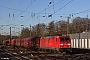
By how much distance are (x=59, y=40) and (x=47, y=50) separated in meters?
7.14

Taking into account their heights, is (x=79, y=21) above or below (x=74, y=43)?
above

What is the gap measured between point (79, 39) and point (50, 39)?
18.7m

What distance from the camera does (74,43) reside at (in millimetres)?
56938

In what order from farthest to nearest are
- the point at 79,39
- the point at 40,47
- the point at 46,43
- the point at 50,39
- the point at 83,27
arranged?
the point at 83,27, the point at 79,39, the point at 40,47, the point at 46,43, the point at 50,39

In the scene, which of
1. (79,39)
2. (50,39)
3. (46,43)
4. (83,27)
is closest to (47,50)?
(46,43)

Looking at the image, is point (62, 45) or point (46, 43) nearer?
point (62, 45)

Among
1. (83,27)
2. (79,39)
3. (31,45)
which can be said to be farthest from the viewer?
(83,27)

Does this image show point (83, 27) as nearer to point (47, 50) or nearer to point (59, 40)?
point (47, 50)

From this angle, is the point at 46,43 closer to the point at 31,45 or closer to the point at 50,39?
the point at 50,39

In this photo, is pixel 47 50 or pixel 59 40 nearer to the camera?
pixel 59 40

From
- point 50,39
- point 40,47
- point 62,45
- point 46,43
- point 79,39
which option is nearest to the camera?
point 62,45

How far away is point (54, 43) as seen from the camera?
35.2 metres

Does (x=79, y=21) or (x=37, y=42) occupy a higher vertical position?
(x=79, y=21)

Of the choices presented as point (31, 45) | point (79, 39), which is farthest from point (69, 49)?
point (79, 39)
